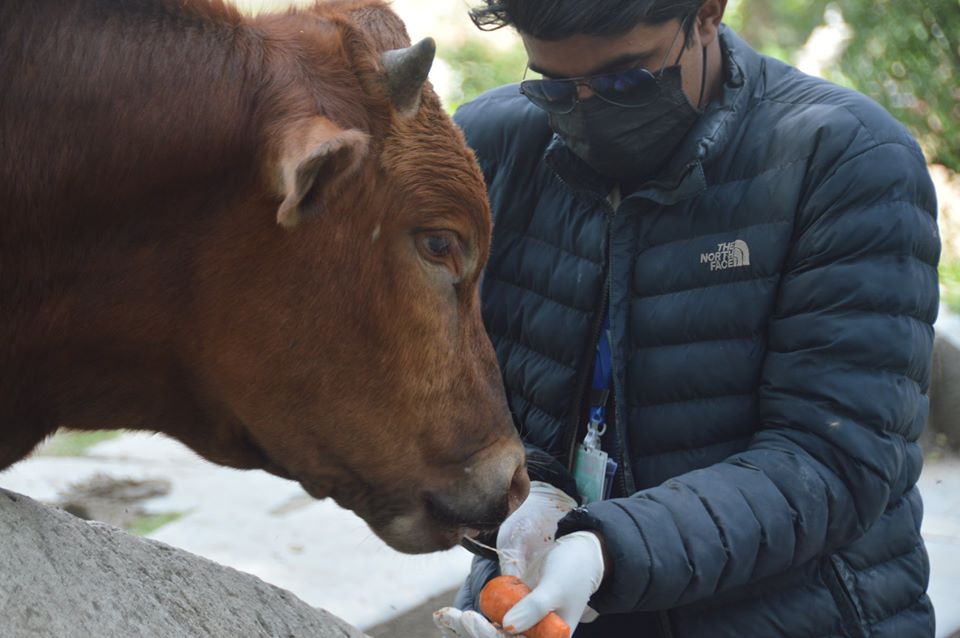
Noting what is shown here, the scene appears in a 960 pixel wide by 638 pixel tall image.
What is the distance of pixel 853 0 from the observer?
8672 millimetres

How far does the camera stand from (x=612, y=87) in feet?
9.41

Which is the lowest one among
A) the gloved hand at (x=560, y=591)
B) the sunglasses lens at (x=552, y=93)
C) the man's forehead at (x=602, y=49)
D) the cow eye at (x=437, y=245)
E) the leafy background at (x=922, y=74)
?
the leafy background at (x=922, y=74)

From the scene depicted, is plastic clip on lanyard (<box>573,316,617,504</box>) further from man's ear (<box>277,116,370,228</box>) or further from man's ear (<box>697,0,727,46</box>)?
man's ear (<box>277,116,370,228</box>)

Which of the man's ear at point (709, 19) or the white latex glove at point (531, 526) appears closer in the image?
the white latex glove at point (531, 526)

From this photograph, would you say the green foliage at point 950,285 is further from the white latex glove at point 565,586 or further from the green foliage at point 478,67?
the white latex glove at point 565,586

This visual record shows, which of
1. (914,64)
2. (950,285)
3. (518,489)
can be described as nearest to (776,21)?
(914,64)

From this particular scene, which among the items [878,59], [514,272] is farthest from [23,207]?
[878,59]

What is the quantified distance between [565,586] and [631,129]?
1.11 m

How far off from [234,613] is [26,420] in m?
0.61

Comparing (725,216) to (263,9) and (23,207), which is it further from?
(23,207)

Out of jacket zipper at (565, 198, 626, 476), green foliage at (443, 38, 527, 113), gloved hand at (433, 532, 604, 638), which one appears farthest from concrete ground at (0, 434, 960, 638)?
green foliage at (443, 38, 527, 113)

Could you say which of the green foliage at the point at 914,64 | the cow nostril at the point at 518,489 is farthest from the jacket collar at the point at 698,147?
the green foliage at the point at 914,64

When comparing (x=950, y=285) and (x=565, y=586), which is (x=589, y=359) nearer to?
(x=565, y=586)

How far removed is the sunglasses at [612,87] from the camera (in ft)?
9.36
